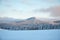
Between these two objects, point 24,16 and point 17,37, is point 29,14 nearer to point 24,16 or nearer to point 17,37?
point 24,16

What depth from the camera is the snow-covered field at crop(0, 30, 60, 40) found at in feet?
4.40

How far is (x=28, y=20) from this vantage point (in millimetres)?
1359

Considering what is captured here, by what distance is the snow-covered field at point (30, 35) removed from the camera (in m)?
1.34

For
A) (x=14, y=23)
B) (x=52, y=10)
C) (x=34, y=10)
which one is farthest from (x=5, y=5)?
(x=52, y=10)

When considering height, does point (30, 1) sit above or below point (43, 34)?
above

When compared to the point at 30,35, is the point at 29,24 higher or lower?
higher

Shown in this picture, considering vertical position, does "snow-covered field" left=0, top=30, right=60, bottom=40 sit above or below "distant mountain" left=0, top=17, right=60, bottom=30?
below

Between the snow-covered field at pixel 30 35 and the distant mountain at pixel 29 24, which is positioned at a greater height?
the distant mountain at pixel 29 24

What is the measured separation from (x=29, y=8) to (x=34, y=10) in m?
0.06

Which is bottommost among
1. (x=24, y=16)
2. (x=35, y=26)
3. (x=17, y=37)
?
(x=17, y=37)

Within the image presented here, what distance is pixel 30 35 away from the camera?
134 cm

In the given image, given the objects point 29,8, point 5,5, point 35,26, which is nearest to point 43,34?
point 35,26

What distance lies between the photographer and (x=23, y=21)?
1363 mm

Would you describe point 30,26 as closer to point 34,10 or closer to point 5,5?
point 34,10
